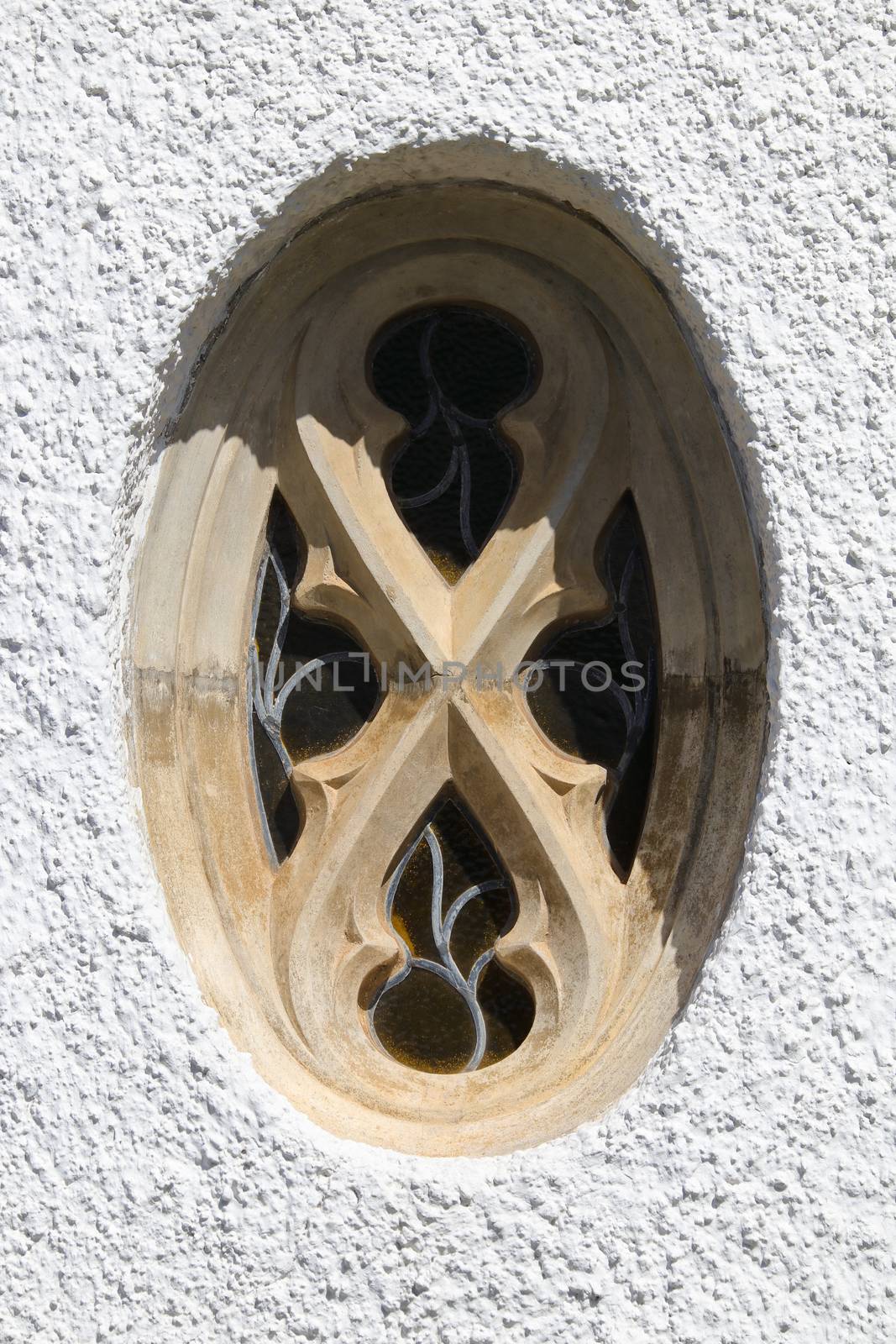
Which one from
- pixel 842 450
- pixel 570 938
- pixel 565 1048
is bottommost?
pixel 565 1048

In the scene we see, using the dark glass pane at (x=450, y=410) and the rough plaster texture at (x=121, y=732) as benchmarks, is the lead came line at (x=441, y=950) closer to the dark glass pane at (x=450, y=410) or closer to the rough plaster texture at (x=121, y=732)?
the rough plaster texture at (x=121, y=732)

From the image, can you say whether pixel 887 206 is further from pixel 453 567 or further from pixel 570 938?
pixel 570 938

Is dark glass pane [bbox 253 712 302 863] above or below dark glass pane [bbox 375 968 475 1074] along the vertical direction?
above

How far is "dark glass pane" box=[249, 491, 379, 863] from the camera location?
5.62 feet

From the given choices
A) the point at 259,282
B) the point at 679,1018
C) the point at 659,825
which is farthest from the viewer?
the point at 659,825

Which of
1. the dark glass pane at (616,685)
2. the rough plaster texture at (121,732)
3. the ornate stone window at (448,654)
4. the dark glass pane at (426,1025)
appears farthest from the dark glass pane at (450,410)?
the dark glass pane at (426,1025)

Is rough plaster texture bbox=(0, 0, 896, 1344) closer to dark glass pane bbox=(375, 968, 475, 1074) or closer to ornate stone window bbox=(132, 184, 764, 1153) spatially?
ornate stone window bbox=(132, 184, 764, 1153)

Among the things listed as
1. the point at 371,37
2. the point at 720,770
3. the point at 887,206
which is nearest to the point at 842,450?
the point at 887,206

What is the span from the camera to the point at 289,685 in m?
1.72

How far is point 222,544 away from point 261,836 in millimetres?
468

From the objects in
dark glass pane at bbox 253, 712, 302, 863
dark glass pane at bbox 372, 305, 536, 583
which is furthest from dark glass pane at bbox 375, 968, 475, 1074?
dark glass pane at bbox 372, 305, 536, 583

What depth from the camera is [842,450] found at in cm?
140

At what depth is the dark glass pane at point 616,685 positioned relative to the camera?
170cm

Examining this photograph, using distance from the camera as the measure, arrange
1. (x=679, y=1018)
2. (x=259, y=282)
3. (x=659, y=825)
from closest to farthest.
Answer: (x=679, y=1018) < (x=259, y=282) < (x=659, y=825)
